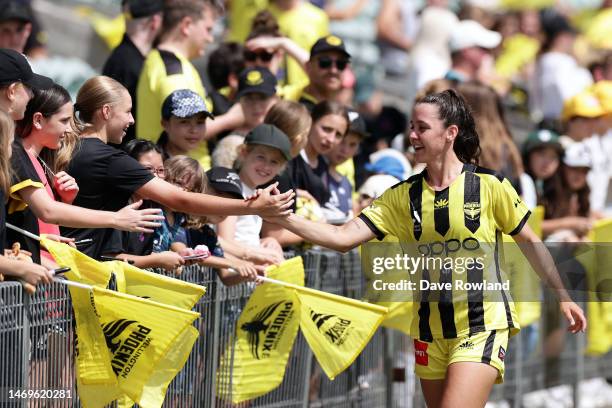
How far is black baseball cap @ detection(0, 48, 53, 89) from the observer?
269 inches

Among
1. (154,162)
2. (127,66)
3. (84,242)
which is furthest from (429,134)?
(127,66)

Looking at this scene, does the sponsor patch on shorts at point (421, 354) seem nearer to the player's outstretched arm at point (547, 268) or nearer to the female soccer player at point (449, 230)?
the female soccer player at point (449, 230)

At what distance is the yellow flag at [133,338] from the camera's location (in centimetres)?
664

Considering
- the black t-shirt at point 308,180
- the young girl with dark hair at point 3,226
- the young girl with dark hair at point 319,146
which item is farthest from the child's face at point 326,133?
the young girl with dark hair at point 3,226

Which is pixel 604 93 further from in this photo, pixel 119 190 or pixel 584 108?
pixel 119 190

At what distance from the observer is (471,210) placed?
739cm

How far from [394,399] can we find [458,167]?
3.26 metres

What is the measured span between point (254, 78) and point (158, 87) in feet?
3.04

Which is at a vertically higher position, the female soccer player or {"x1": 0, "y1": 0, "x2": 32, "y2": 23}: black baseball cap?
{"x1": 0, "y1": 0, "x2": 32, "y2": 23}: black baseball cap

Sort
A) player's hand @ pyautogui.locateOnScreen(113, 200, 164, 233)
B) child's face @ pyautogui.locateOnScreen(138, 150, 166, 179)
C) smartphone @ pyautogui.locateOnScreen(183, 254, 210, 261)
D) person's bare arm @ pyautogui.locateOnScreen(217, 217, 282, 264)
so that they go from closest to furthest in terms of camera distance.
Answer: player's hand @ pyautogui.locateOnScreen(113, 200, 164, 233) → smartphone @ pyautogui.locateOnScreen(183, 254, 210, 261) → child's face @ pyautogui.locateOnScreen(138, 150, 166, 179) → person's bare arm @ pyautogui.locateOnScreen(217, 217, 282, 264)

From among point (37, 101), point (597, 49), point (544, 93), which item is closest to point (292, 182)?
point (37, 101)

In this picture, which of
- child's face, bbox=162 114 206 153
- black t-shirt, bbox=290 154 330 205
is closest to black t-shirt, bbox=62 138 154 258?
child's face, bbox=162 114 206 153

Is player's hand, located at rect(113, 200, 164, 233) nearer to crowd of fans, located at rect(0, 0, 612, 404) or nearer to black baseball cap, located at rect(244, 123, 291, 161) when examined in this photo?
crowd of fans, located at rect(0, 0, 612, 404)

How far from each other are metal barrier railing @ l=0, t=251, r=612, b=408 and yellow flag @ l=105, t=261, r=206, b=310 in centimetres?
34
